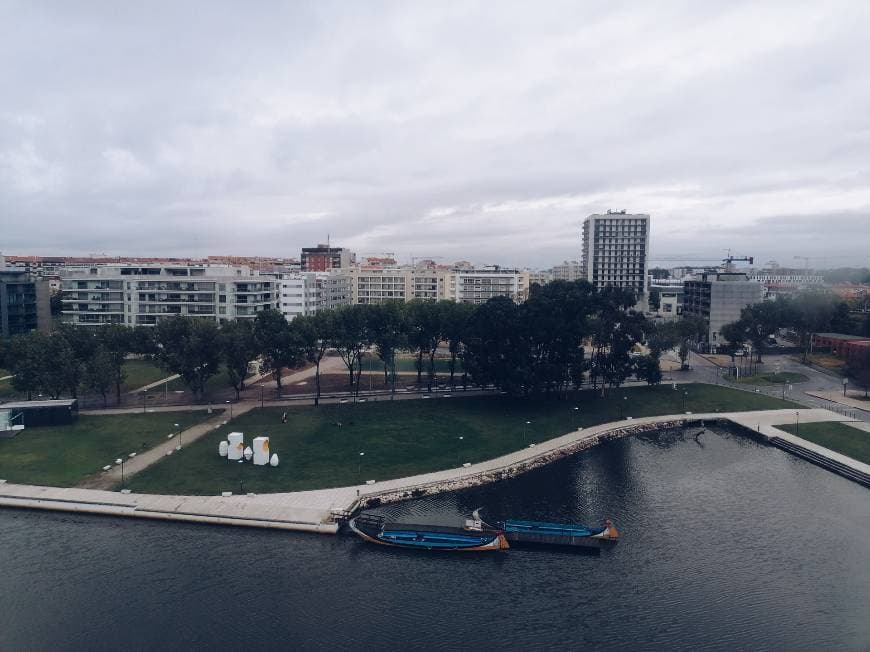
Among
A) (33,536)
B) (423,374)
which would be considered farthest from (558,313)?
(33,536)

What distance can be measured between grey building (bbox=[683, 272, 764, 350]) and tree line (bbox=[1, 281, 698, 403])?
3989 centimetres

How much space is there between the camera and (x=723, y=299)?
94.7m

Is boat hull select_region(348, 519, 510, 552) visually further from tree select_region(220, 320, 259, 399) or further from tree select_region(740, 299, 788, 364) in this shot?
tree select_region(740, 299, 788, 364)

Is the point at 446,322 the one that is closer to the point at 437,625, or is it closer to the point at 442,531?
the point at 442,531

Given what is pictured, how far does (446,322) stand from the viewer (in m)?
61.1

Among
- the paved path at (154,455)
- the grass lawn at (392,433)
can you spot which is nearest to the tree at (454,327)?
the grass lawn at (392,433)

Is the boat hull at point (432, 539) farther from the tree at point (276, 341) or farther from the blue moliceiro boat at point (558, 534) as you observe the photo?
the tree at point (276, 341)

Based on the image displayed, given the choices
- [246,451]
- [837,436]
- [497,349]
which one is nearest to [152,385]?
[246,451]

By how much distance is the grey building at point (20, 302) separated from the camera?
262ft

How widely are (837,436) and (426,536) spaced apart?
36.2 metres

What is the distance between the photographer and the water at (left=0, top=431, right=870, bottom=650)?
23906 mm

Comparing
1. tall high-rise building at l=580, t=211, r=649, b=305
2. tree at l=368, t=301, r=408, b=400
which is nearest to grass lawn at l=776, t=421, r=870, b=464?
tree at l=368, t=301, r=408, b=400

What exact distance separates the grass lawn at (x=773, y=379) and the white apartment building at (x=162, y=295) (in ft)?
208

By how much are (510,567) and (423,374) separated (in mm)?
41879
